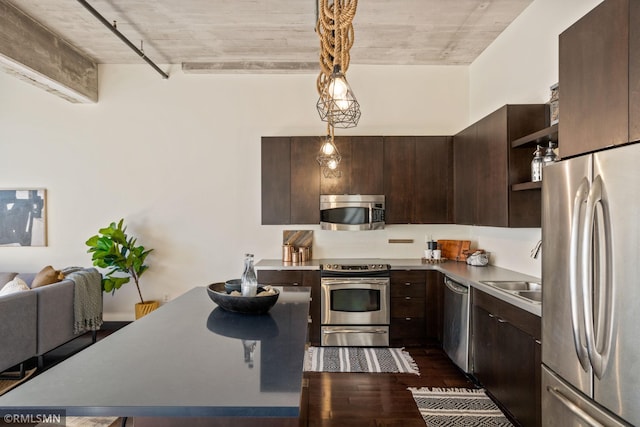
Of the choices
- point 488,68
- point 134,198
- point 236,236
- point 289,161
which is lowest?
point 236,236

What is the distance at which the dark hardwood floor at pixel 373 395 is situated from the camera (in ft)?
8.82

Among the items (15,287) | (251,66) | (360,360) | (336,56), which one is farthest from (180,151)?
(336,56)

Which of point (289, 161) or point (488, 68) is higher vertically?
point (488, 68)

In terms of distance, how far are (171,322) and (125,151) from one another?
358 centimetres

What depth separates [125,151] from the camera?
4.77 m

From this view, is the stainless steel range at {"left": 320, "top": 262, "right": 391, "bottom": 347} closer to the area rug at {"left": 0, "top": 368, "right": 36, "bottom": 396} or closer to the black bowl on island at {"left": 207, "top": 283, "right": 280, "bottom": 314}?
the black bowl on island at {"left": 207, "top": 283, "right": 280, "bottom": 314}

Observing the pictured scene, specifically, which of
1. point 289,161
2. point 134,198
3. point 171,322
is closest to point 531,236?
point 289,161

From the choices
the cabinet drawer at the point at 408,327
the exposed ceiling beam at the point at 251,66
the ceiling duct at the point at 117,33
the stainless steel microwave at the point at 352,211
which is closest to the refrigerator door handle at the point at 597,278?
the cabinet drawer at the point at 408,327

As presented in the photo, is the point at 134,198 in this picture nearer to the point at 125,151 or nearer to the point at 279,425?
the point at 125,151

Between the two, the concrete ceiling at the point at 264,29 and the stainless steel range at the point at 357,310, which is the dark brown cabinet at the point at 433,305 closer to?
the stainless steel range at the point at 357,310

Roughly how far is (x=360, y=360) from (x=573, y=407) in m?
2.25

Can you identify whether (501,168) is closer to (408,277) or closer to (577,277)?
(408,277)

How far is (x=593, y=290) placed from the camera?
1.57 metres

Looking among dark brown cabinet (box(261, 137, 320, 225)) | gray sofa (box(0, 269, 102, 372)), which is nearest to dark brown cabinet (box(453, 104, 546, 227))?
dark brown cabinet (box(261, 137, 320, 225))
